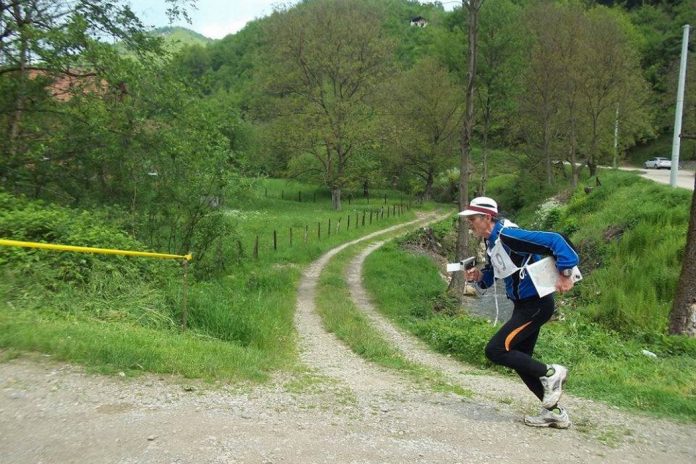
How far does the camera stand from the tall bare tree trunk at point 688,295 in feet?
35.0

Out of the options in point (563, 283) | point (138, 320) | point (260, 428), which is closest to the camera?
point (260, 428)

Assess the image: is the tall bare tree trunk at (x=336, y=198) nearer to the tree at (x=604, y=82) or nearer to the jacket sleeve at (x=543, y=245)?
the tree at (x=604, y=82)

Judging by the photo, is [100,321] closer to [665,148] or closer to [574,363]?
[574,363]

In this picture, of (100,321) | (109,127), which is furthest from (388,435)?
(109,127)

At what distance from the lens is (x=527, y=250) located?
4.82 meters

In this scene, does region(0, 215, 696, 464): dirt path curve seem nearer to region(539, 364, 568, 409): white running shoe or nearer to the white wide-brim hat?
region(539, 364, 568, 409): white running shoe

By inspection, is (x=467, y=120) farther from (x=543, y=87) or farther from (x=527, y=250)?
(x=543, y=87)

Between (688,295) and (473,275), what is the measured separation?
764 cm

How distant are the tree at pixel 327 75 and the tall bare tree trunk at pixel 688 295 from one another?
32833mm

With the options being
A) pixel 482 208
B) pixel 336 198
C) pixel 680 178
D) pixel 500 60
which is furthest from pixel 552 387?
pixel 500 60

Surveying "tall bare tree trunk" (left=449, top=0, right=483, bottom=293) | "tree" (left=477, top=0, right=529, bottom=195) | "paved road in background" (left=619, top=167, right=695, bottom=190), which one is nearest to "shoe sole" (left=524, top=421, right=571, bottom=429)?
"tall bare tree trunk" (left=449, top=0, right=483, bottom=293)

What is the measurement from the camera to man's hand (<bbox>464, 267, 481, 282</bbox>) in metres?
5.55

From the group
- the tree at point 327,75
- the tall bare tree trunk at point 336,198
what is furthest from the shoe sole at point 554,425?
the tall bare tree trunk at point 336,198

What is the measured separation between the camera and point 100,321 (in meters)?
7.16
